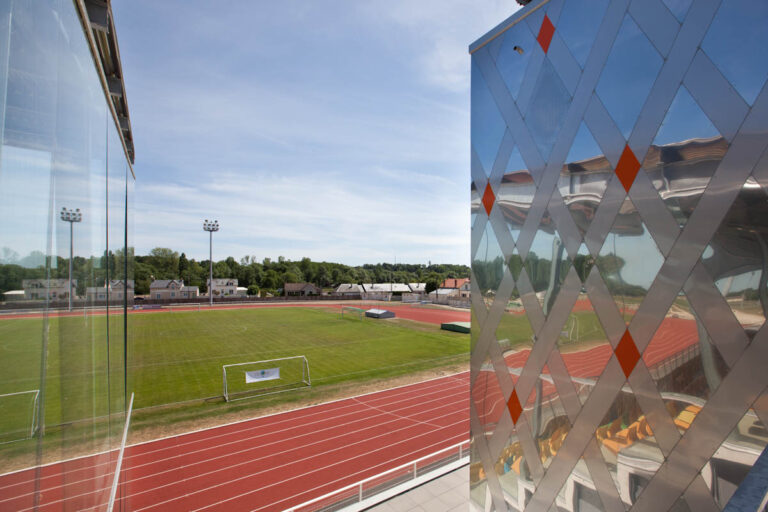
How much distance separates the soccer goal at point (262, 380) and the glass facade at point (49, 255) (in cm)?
1276

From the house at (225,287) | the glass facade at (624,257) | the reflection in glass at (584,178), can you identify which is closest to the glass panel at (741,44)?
the glass facade at (624,257)

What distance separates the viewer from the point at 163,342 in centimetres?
2889

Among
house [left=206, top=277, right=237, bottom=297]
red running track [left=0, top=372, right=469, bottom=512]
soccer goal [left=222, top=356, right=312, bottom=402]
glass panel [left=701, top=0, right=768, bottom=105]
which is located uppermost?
glass panel [left=701, top=0, right=768, bottom=105]

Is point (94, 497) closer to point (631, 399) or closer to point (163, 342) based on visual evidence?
point (631, 399)

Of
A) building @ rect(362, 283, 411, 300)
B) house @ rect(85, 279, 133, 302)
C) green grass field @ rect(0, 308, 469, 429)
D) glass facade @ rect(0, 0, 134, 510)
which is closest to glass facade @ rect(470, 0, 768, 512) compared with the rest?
glass facade @ rect(0, 0, 134, 510)

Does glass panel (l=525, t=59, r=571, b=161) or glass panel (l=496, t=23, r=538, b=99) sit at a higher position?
glass panel (l=496, t=23, r=538, b=99)

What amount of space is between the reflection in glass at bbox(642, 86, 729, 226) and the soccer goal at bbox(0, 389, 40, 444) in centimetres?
395

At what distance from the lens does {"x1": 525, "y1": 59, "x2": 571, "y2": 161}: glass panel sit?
3209mm

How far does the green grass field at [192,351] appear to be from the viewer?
8.58 feet

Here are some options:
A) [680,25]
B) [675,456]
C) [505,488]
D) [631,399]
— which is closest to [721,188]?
[680,25]

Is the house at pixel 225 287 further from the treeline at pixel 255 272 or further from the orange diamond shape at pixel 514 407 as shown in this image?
the orange diamond shape at pixel 514 407

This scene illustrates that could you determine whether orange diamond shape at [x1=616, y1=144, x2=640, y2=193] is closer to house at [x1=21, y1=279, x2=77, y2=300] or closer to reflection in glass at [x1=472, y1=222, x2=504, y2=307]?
reflection in glass at [x1=472, y1=222, x2=504, y2=307]

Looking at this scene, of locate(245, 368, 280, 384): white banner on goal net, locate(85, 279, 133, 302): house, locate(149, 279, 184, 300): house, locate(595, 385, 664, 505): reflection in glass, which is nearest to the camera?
locate(595, 385, 664, 505): reflection in glass

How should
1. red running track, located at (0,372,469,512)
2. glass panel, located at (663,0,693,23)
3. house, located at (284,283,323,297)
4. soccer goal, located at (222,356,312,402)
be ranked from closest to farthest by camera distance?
glass panel, located at (663,0,693,23) → red running track, located at (0,372,469,512) → soccer goal, located at (222,356,312,402) → house, located at (284,283,323,297)
